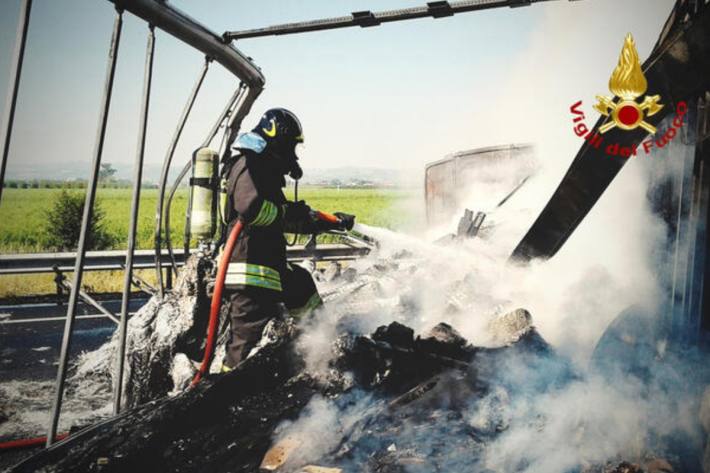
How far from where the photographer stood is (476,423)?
223 cm

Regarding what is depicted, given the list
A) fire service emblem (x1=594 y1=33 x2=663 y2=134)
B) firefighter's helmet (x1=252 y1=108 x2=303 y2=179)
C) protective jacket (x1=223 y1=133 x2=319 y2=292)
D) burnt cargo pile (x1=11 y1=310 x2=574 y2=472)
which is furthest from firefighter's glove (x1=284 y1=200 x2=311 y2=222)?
fire service emblem (x1=594 y1=33 x2=663 y2=134)

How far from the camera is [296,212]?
3768 mm

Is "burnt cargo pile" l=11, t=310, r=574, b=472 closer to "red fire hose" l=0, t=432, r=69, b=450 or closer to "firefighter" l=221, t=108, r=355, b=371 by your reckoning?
"firefighter" l=221, t=108, r=355, b=371

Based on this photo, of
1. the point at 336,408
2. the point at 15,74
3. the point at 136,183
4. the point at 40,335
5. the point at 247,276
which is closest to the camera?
the point at 15,74

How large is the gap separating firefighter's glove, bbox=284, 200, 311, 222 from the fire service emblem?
2334 mm

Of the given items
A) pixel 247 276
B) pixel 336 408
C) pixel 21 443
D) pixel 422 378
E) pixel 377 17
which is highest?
pixel 377 17


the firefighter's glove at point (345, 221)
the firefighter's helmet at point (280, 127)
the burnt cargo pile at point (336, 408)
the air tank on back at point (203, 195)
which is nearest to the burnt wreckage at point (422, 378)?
the burnt cargo pile at point (336, 408)

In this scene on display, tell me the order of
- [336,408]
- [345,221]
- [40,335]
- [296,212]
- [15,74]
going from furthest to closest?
[40,335]
[345,221]
[296,212]
[336,408]
[15,74]

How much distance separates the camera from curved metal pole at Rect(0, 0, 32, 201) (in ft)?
6.17

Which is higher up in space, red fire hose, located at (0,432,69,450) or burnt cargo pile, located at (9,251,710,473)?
burnt cargo pile, located at (9,251,710,473)

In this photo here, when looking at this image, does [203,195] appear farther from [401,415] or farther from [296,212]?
[401,415]

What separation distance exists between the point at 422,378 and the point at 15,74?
96.4 inches

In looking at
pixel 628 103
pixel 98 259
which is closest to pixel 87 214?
pixel 628 103

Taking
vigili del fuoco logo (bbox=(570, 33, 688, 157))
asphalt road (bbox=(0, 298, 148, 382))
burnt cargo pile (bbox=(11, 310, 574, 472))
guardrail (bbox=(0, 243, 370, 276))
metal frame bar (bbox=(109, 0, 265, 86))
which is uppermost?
metal frame bar (bbox=(109, 0, 265, 86))
